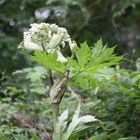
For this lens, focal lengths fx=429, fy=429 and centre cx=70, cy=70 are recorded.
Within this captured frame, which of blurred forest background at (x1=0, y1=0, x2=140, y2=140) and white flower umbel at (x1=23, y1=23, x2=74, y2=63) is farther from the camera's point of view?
blurred forest background at (x1=0, y1=0, x2=140, y2=140)

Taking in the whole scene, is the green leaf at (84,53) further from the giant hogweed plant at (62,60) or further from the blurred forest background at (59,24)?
the blurred forest background at (59,24)

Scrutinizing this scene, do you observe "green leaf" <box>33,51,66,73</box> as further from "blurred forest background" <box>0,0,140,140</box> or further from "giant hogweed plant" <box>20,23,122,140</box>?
"blurred forest background" <box>0,0,140,140</box>

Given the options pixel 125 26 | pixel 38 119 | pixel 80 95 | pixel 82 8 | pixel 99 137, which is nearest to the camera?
pixel 99 137

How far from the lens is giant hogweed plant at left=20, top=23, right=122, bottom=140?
105 centimetres

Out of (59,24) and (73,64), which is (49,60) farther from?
(59,24)

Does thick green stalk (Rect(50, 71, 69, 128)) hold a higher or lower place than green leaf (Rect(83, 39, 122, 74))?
lower

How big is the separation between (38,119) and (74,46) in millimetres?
522

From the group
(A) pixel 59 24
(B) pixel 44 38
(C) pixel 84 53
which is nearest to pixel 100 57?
(C) pixel 84 53

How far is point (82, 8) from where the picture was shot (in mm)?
3467

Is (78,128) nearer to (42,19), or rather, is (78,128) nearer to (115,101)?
(115,101)

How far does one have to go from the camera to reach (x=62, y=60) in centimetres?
107

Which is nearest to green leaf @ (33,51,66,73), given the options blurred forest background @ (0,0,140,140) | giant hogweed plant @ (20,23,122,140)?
giant hogweed plant @ (20,23,122,140)

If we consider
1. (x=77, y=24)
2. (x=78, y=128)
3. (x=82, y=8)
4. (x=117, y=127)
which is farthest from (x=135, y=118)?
(x=77, y=24)

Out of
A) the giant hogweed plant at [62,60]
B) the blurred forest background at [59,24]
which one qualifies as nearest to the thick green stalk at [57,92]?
the giant hogweed plant at [62,60]
